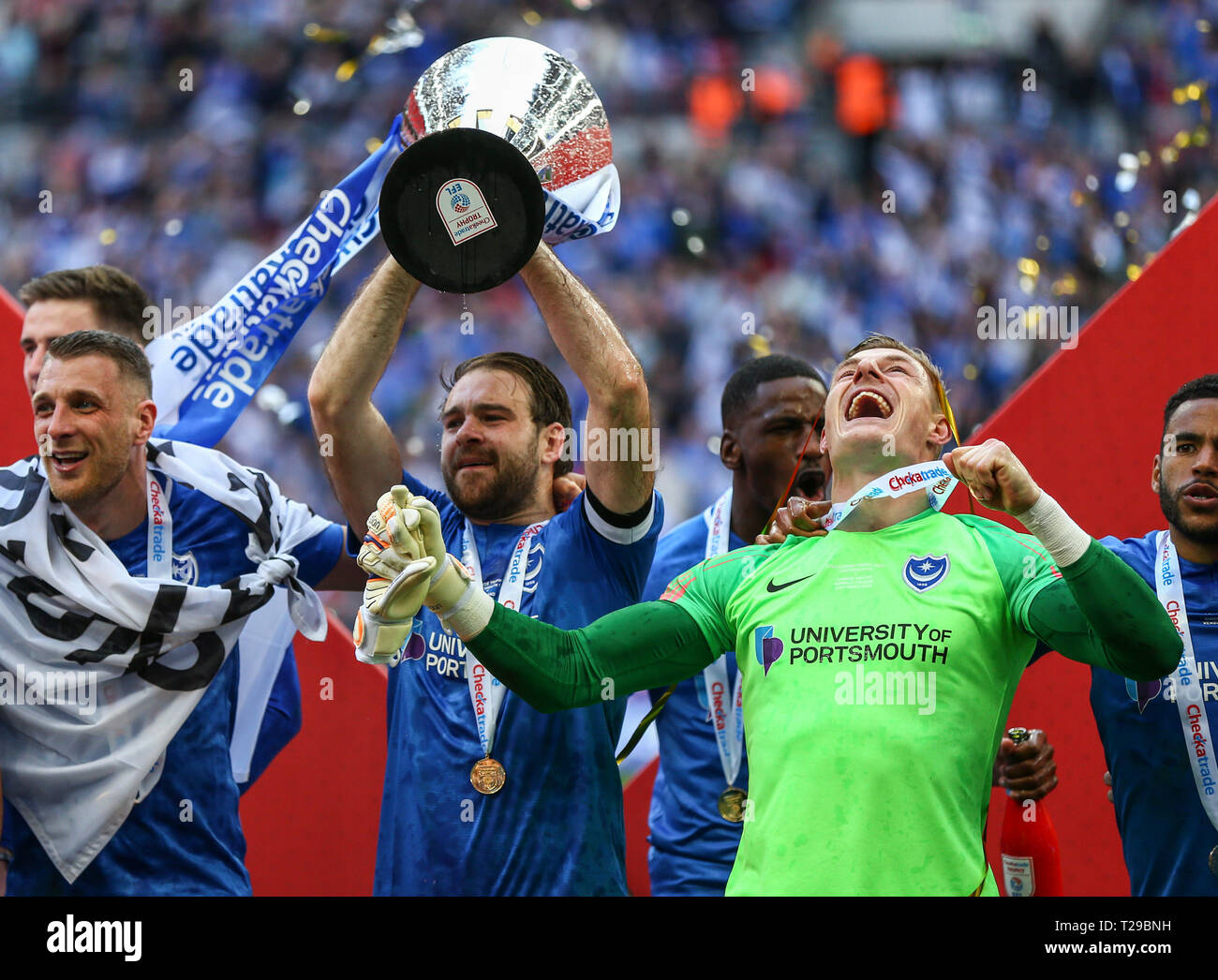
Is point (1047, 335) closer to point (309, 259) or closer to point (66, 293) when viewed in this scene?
point (309, 259)

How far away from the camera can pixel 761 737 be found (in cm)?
279

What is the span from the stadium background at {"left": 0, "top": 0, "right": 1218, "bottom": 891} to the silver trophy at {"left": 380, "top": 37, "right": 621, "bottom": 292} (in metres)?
3.65

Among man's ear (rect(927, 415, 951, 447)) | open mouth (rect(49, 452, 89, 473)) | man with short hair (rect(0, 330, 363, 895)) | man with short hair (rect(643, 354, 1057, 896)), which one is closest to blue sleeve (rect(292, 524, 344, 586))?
man with short hair (rect(0, 330, 363, 895))

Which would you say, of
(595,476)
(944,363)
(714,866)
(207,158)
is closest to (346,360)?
(595,476)

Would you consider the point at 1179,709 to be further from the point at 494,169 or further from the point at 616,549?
the point at 494,169

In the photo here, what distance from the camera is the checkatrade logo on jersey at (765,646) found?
2846 millimetres

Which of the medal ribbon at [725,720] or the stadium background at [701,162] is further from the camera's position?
the stadium background at [701,162]

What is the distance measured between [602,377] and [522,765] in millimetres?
861

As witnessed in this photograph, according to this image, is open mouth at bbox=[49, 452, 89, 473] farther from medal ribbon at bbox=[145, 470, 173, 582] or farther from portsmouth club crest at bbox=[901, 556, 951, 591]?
portsmouth club crest at bbox=[901, 556, 951, 591]

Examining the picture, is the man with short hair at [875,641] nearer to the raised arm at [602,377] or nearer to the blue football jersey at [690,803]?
the raised arm at [602,377]

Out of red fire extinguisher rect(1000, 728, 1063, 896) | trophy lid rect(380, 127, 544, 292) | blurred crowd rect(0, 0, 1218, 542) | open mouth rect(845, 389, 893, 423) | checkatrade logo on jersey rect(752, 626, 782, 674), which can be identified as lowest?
red fire extinguisher rect(1000, 728, 1063, 896)

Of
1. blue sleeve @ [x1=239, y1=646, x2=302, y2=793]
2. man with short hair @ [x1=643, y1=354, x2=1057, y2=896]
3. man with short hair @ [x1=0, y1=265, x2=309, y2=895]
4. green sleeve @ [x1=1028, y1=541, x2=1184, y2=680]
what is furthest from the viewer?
man with short hair @ [x1=0, y1=265, x2=309, y2=895]

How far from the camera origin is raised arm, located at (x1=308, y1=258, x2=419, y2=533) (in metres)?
3.44

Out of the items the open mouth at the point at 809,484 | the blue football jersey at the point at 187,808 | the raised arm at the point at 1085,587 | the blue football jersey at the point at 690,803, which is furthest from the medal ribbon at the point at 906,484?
the blue football jersey at the point at 187,808
